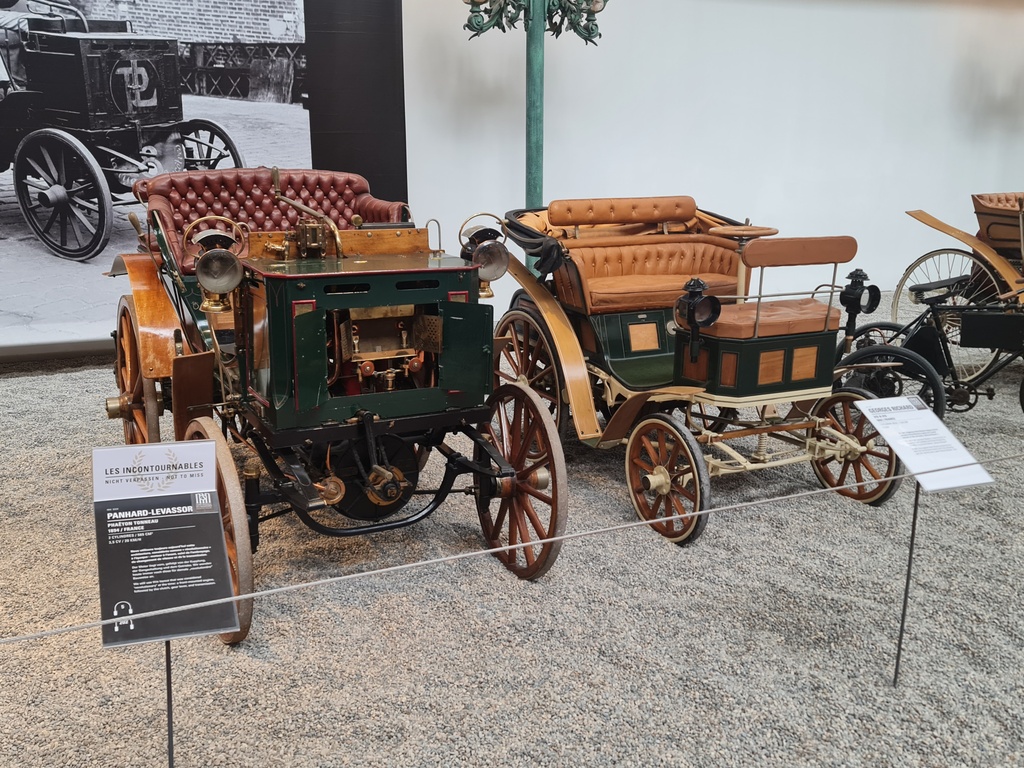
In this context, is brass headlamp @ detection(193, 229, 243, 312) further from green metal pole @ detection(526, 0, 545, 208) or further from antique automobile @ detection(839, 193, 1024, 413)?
green metal pole @ detection(526, 0, 545, 208)

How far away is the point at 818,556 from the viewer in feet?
10.2

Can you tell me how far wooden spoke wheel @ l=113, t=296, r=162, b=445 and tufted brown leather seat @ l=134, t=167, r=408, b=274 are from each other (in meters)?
0.44

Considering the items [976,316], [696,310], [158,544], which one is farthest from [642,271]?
[158,544]

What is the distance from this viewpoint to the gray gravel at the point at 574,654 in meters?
2.11

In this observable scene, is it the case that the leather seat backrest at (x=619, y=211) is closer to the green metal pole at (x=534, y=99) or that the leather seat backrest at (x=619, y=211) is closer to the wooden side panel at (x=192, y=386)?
the green metal pole at (x=534, y=99)

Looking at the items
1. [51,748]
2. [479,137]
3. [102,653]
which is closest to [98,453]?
[51,748]

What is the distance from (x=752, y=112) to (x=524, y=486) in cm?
587

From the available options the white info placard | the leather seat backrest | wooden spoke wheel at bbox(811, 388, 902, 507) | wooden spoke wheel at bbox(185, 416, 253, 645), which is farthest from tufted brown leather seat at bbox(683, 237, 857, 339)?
wooden spoke wheel at bbox(185, 416, 253, 645)

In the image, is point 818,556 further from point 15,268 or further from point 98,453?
point 15,268

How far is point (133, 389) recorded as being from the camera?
3.73 metres

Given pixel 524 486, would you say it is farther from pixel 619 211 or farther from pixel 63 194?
pixel 63 194

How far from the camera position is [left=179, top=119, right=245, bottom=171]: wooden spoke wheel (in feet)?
19.2

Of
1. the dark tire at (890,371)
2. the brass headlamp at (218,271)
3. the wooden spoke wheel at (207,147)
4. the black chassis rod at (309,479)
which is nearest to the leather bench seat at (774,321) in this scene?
the dark tire at (890,371)

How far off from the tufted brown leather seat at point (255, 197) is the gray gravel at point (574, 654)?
164 centimetres
